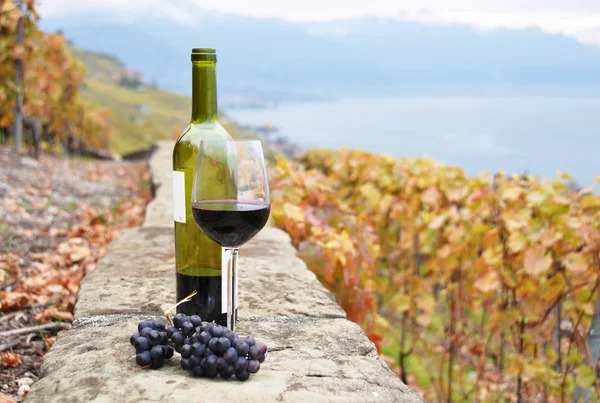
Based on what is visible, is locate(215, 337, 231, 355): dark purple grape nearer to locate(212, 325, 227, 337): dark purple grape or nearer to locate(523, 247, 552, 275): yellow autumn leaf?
locate(212, 325, 227, 337): dark purple grape

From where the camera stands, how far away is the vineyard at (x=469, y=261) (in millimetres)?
3209

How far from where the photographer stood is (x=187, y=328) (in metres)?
1.41

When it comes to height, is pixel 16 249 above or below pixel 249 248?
below

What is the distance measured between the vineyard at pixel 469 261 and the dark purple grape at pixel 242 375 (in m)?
1.73

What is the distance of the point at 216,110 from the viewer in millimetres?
1761

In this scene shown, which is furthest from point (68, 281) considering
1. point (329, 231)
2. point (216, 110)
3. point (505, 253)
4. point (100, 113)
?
point (100, 113)

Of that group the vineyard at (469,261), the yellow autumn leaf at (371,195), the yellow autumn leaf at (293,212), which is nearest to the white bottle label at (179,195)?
the vineyard at (469,261)

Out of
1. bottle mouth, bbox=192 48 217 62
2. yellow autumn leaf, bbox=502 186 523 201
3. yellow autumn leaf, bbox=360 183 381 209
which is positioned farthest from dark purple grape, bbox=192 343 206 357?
yellow autumn leaf, bbox=360 183 381 209

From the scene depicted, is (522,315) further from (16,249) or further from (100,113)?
(100,113)

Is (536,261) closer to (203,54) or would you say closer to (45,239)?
(203,54)

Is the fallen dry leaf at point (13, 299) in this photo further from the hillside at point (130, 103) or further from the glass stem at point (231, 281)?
the hillside at point (130, 103)

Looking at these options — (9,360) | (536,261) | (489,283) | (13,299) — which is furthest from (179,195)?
(489,283)

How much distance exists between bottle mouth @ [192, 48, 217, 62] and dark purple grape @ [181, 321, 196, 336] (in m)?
0.75

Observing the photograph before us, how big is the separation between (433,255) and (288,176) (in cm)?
148
